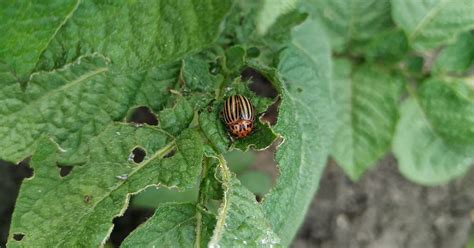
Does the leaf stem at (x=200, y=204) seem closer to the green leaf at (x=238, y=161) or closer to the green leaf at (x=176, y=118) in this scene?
the green leaf at (x=176, y=118)

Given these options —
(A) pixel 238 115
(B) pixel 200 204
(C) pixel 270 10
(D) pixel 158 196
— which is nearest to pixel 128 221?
(D) pixel 158 196

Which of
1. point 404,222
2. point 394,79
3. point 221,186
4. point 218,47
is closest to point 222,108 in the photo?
point 221,186

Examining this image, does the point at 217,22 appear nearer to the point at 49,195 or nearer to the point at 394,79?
the point at 49,195

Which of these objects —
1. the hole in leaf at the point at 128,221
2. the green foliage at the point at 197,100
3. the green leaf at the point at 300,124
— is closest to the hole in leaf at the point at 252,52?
the green foliage at the point at 197,100

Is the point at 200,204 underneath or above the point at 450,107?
above

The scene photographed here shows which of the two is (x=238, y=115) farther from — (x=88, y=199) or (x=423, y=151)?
(x=423, y=151)

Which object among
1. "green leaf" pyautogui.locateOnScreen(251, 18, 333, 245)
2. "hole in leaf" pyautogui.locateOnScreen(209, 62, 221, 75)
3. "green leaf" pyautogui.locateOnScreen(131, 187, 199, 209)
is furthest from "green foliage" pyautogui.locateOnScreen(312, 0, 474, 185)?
"green leaf" pyautogui.locateOnScreen(131, 187, 199, 209)
